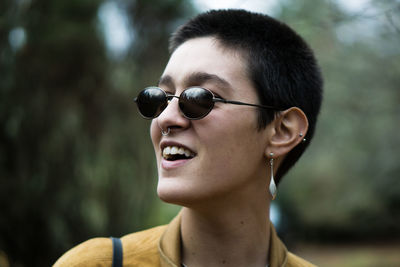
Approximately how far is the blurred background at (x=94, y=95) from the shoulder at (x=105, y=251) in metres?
2.52

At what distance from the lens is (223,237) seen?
226 cm

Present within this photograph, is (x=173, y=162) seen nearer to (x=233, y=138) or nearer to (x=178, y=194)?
(x=178, y=194)

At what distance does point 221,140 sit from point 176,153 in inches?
9.7

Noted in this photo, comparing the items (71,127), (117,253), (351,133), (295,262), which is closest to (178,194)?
(117,253)

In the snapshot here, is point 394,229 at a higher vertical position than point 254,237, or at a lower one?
lower

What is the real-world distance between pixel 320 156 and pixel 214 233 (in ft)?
46.6

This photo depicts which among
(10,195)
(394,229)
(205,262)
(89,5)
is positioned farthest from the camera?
(394,229)

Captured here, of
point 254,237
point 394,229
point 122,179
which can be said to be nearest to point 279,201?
point 394,229

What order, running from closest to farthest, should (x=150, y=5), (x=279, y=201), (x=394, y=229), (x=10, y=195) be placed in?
(x=10, y=195) → (x=150, y=5) → (x=394, y=229) → (x=279, y=201)

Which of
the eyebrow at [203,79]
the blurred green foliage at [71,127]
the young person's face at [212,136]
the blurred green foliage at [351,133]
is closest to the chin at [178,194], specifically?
the young person's face at [212,136]

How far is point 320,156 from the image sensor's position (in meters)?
15.7

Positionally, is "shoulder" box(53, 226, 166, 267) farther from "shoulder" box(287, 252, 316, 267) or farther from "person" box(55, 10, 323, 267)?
"shoulder" box(287, 252, 316, 267)

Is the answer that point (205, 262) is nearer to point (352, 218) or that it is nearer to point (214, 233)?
point (214, 233)

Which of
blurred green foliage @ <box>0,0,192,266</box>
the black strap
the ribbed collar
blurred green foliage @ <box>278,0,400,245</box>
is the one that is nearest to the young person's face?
the ribbed collar
